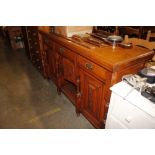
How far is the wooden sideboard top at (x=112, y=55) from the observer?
100cm

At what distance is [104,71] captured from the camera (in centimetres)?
107

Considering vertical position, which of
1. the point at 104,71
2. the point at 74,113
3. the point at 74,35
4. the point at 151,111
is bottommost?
the point at 74,113

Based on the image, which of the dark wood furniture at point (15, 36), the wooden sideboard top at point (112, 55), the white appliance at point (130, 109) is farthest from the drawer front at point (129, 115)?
the dark wood furniture at point (15, 36)

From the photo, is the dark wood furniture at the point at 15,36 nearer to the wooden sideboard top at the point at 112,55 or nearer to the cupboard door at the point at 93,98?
the wooden sideboard top at the point at 112,55

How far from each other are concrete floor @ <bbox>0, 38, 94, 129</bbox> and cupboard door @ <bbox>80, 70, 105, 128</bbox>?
203 millimetres

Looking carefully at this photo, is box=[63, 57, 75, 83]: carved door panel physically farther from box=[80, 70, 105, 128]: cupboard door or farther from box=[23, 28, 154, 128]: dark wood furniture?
box=[80, 70, 105, 128]: cupboard door

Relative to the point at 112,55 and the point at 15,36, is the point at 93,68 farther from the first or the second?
the point at 15,36

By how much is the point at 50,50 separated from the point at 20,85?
92cm

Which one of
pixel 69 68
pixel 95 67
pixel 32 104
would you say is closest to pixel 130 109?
pixel 95 67

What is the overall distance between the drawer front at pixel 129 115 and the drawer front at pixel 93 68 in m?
0.18

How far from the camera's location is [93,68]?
46.1 inches

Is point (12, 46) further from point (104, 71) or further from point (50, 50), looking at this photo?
point (104, 71)

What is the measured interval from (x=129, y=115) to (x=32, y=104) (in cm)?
139
